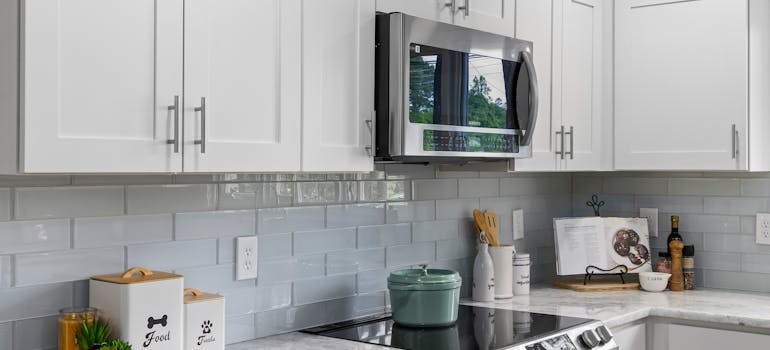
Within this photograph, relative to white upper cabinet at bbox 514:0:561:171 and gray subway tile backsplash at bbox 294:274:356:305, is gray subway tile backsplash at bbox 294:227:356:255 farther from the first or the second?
white upper cabinet at bbox 514:0:561:171

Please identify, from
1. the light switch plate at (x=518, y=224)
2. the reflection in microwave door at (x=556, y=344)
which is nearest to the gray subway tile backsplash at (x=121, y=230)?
the reflection in microwave door at (x=556, y=344)

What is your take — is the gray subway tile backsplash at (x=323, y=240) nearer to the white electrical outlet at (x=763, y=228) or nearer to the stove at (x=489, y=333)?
the stove at (x=489, y=333)

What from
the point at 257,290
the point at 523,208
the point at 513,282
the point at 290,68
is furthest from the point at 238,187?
the point at 523,208

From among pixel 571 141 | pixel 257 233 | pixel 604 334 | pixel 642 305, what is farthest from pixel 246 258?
pixel 642 305

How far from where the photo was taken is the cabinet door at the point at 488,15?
8.59 ft

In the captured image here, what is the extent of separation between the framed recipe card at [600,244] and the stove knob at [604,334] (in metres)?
0.73

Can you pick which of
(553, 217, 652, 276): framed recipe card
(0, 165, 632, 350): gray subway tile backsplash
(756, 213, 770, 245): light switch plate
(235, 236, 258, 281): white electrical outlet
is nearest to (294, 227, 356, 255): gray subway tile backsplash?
(0, 165, 632, 350): gray subway tile backsplash

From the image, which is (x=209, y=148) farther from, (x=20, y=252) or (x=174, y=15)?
(x=20, y=252)

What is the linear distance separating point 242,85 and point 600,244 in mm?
2015

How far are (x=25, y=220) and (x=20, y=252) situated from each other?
7cm

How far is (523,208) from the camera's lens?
3549 millimetres

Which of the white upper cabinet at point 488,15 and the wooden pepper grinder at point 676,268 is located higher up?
the white upper cabinet at point 488,15

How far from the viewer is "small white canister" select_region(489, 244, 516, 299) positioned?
3135 millimetres

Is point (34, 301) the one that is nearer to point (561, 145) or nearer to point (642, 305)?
point (561, 145)
